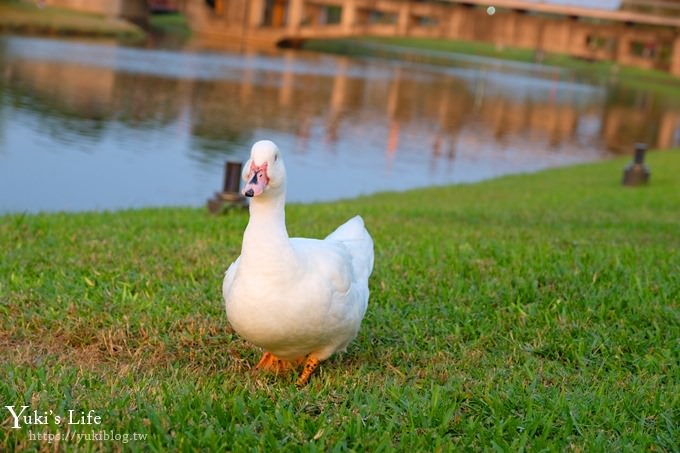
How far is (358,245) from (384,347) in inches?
20.0

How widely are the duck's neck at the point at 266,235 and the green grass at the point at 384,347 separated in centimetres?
51

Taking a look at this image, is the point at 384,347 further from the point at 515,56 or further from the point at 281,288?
the point at 515,56

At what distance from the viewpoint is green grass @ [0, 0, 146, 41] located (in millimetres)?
41316

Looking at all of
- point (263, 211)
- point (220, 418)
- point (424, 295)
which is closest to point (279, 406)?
point (220, 418)

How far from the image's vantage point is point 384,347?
4727 mm

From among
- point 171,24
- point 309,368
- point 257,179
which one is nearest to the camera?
point 257,179

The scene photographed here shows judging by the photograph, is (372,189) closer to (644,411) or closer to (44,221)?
(44,221)

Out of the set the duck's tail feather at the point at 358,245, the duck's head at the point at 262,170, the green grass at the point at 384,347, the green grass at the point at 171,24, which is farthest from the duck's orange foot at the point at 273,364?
the green grass at the point at 171,24

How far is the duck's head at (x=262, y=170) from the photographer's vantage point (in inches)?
147

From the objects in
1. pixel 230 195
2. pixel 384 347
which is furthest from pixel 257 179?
pixel 230 195

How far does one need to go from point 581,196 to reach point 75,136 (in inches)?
365

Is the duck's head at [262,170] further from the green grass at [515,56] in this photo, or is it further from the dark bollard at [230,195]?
the green grass at [515,56]

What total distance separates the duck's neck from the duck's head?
7 centimetres

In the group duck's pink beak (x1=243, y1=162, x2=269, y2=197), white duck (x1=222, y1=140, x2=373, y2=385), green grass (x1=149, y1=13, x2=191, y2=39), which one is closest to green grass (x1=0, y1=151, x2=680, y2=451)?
white duck (x1=222, y1=140, x2=373, y2=385)
